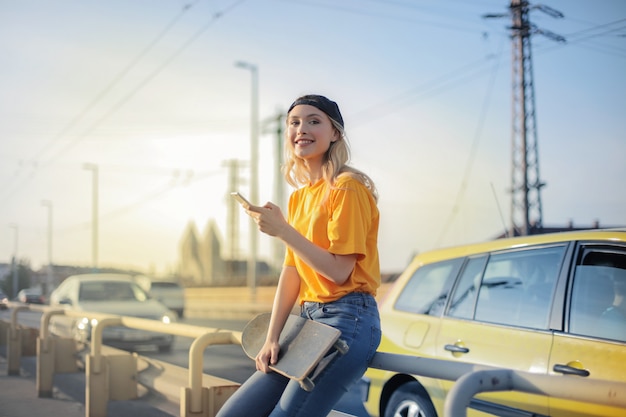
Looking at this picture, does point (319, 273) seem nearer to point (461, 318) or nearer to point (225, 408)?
point (225, 408)

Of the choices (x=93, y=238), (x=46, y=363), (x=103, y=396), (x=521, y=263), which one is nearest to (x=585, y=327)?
(x=521, y=263)

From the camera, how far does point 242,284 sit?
47906mm

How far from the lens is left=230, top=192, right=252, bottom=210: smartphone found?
8.27ft

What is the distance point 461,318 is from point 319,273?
2.61 m

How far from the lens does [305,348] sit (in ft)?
8.61

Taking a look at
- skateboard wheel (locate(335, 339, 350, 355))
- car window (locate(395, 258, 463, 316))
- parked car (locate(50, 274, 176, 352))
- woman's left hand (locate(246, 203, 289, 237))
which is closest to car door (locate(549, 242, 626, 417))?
car window (locate(395, 258, 463, 316))

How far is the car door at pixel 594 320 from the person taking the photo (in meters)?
3.85

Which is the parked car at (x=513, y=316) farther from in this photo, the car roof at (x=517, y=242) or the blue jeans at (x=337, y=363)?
the blue jeans at (x=337, y=363)

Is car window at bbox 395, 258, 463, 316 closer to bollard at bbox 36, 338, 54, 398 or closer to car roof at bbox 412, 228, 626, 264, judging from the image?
car roof at bbox 412, 228, 626, 264

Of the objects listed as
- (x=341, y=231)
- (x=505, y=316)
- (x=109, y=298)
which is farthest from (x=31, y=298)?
(x=341, y=231)

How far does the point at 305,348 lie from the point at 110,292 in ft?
47.7

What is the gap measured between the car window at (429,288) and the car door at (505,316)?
0.12 m

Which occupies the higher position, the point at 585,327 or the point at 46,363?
the point at 585,327

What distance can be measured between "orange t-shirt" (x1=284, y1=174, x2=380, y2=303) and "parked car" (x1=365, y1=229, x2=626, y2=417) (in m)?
1.20
